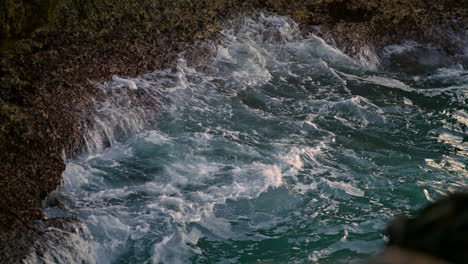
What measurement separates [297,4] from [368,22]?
46.3 inches

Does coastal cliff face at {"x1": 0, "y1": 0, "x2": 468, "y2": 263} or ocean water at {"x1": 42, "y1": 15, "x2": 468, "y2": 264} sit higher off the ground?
coastal cliff face at {"x1": 0, "y1": 0, "x2": 468, "y2": 263}

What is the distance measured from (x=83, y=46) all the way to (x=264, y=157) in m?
2.66

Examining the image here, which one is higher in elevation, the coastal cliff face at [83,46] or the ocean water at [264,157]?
the coastal cliff face at [83,46]

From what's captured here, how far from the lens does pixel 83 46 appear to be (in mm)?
6945

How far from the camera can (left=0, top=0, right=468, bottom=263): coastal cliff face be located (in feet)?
16.0

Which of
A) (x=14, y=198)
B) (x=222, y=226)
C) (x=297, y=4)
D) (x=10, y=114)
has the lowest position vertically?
(x=222, y=226)

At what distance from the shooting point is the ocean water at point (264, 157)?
190 inches

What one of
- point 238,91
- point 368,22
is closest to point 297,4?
point 368,22

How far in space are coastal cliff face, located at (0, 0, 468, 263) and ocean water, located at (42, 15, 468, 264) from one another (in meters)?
0.24

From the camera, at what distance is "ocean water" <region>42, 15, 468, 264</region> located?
4.82m

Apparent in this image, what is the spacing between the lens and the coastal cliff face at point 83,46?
4871 mm

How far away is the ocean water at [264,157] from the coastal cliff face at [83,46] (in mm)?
235

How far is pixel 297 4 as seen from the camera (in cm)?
937

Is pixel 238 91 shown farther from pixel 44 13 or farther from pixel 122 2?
pixel 44 13
